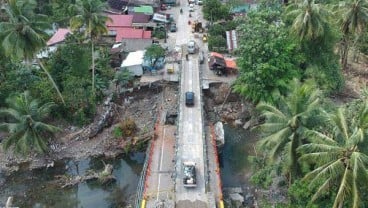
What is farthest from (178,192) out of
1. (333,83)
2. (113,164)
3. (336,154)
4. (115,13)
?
(115,13)

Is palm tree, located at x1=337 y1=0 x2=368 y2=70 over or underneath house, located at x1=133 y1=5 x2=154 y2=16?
underneath

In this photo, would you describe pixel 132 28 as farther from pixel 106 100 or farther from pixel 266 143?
pixel 266 143

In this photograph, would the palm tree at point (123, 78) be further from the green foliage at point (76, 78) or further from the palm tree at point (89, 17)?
the palm tree at point (89, 17)

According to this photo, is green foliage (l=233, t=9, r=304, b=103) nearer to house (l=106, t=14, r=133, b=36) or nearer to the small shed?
the small shed

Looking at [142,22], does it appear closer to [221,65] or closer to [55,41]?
[55,41]

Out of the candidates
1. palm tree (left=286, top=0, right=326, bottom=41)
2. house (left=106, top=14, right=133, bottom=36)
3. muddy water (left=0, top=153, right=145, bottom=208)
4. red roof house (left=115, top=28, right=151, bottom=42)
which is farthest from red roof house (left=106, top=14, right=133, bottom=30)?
palm tree (left=286, top=0, right=326, bottom=41)

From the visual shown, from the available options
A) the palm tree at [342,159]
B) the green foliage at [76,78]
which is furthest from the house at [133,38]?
the palm tree at [342,159]
